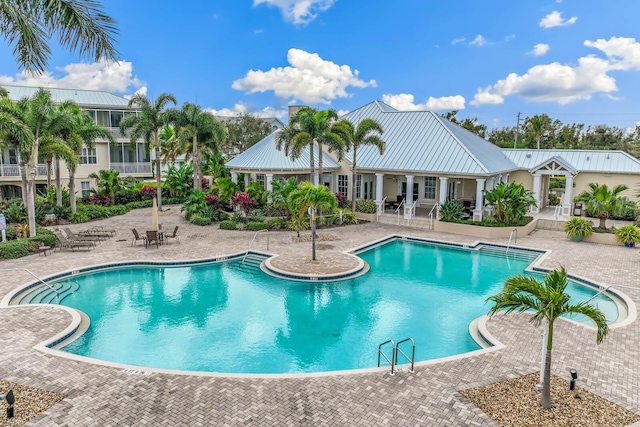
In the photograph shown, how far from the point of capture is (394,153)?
2916cm

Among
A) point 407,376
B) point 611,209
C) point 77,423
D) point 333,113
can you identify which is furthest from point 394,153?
point 77,423

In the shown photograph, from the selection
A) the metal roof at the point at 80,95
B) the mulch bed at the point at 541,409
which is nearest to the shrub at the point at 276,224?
the mulch bed at the point at 541,409

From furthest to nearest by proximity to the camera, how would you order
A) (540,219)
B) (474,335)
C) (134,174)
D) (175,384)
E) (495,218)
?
(134,174)
(540,219)
(495,218)
(474,335)
(175,384)

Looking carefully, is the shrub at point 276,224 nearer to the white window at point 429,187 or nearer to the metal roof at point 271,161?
the metal roof at point 271,161

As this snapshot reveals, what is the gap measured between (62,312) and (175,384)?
5.99 m

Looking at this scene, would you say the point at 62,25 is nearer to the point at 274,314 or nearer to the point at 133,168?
the point at 274,314

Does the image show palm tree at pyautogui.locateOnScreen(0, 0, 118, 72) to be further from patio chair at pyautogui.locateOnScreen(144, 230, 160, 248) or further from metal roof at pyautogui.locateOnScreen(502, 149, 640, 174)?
metal roof at pyautogui.locateOnScreen(502, 149, 640, 174)

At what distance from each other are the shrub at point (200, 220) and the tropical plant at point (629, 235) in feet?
73.9

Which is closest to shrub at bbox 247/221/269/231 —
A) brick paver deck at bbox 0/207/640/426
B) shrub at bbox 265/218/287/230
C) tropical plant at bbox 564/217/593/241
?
shrub at bbox 265/218/287/230

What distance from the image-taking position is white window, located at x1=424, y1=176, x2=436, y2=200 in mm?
31281

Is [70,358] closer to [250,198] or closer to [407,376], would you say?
[407,376]

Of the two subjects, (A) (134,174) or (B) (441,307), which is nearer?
(B) (441,307)

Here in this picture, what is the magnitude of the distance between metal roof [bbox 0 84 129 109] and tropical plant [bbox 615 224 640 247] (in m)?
37.6

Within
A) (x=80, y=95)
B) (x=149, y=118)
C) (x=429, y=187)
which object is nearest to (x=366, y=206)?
(x=429, y=187)
